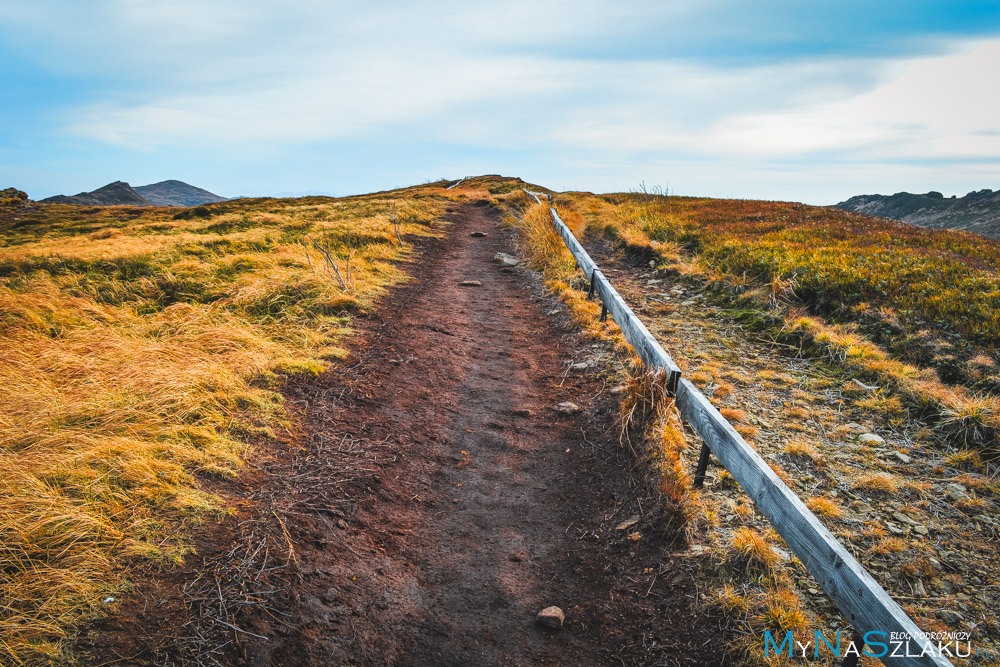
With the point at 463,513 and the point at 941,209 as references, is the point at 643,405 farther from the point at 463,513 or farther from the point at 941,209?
the point at 941,209

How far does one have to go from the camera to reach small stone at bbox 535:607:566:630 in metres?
2.99

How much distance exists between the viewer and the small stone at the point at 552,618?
2990mm

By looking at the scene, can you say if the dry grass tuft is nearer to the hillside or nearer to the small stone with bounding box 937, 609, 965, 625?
the hillside

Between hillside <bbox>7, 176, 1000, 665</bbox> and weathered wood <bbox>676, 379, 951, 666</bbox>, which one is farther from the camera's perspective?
hillside <bbox>7, 176, 1000, 665</bbox>

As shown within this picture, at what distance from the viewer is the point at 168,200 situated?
194000 mm

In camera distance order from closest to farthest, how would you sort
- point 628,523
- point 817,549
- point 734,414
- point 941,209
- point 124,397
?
1. point 817,549
2. point 628,523
3. point 124,397
4. point 734,414
5. point 941,209

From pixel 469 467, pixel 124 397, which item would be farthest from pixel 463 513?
pixel 124 397

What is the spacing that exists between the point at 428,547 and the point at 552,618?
41.4 inches

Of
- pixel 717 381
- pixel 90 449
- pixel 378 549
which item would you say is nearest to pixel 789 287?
pixel 717 381

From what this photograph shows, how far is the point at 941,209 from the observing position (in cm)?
4169

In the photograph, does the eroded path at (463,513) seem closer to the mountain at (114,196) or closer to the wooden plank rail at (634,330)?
the wooden plank rail at (634,330)

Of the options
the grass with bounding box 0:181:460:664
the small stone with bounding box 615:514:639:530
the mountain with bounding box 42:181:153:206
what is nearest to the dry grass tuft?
the small stone with bounding box 615:514:639:530

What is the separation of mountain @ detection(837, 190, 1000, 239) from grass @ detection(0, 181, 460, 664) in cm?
3082

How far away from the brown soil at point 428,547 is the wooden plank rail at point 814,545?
66 cm
